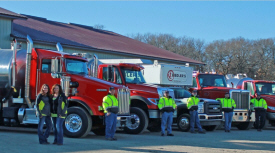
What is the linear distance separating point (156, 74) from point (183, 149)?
765cm

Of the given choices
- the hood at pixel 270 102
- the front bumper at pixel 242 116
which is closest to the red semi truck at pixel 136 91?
the front bumper at pixel 242 116

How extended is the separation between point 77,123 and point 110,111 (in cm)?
121

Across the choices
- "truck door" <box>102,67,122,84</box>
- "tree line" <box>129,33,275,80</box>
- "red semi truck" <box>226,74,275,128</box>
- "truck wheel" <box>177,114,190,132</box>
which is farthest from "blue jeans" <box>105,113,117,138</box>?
"tree line" <box>129,33,275,80</box>

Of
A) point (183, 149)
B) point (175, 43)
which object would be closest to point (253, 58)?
point (175, 43)

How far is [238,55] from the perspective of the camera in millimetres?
60781

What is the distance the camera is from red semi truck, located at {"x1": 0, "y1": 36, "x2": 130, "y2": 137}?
1353 centimetres

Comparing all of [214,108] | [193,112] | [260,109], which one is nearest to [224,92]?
[260,109]

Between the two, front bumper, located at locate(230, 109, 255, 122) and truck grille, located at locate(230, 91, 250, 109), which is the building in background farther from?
front bumper, located at locate(230, 109, 255, 122)

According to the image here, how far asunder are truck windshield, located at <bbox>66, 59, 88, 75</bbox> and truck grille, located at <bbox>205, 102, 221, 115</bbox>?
6167 millimetres

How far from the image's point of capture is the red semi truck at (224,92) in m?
20.3

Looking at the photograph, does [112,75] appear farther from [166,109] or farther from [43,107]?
[43,107]

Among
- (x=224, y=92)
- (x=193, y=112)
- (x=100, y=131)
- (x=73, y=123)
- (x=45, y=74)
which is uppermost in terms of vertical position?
(x=45, y=74)

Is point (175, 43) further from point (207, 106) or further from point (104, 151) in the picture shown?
point (104, 151)

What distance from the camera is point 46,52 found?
14516mm
